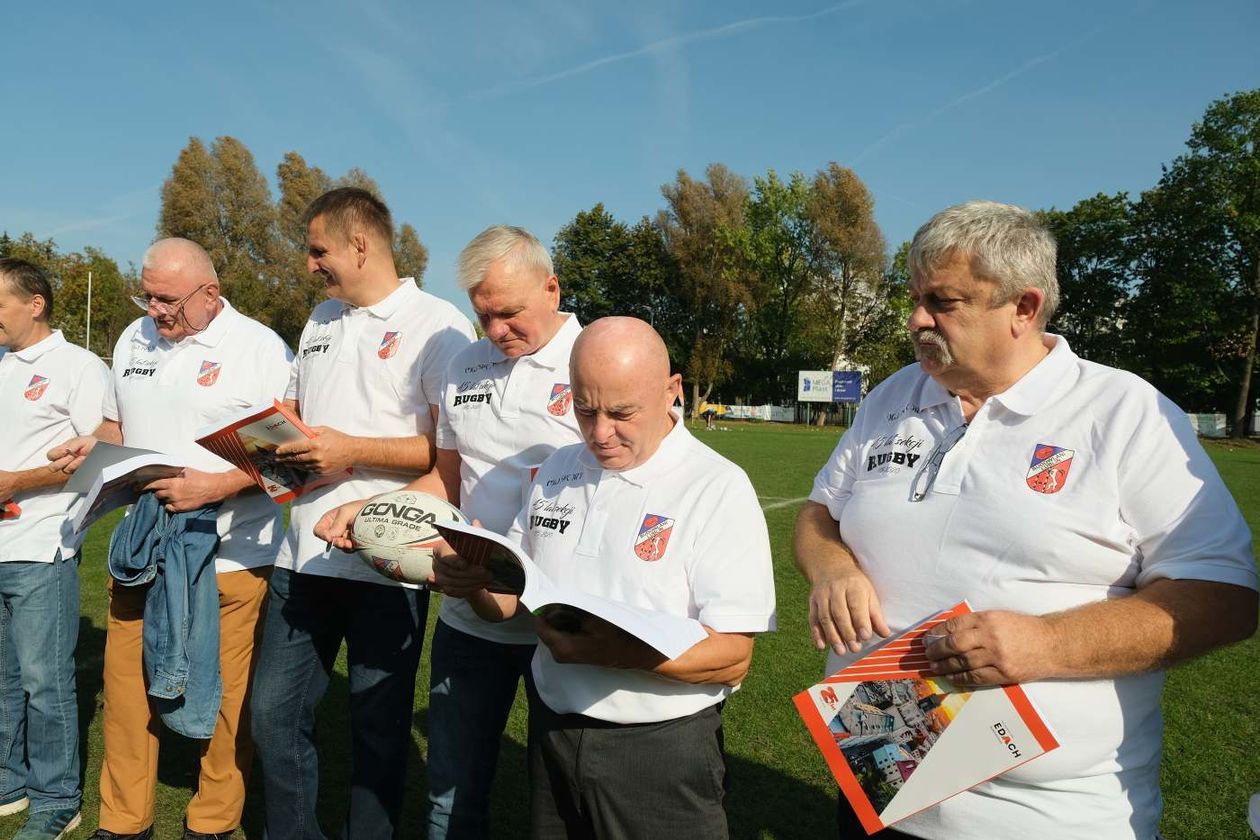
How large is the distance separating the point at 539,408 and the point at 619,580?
0.93m

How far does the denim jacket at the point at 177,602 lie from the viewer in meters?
3.49

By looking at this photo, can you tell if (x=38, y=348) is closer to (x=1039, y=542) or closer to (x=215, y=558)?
(x=215, y=558)

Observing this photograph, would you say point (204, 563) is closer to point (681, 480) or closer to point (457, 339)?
point (457, 339)

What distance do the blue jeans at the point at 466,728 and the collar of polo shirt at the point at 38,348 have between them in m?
2.69

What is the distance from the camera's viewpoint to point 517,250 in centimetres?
297

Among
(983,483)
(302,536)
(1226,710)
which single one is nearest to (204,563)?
(302,536)

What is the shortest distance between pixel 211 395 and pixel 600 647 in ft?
8.10

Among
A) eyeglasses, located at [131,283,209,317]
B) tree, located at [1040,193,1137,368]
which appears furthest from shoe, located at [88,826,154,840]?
tree, located at [1040,193,1137,368]

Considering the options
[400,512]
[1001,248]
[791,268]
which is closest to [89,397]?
[400,512]

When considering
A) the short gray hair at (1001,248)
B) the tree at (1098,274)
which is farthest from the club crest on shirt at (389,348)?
the tree at (1098,274)

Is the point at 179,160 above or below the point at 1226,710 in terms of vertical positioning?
above

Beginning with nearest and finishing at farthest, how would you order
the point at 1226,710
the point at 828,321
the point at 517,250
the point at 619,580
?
1. the point at 619,580
2. the point at 517,250
3. the point at 1226,710
4. the point at 828,321

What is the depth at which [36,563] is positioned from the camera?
13.1 ft

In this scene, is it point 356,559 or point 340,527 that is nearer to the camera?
point 340,527
